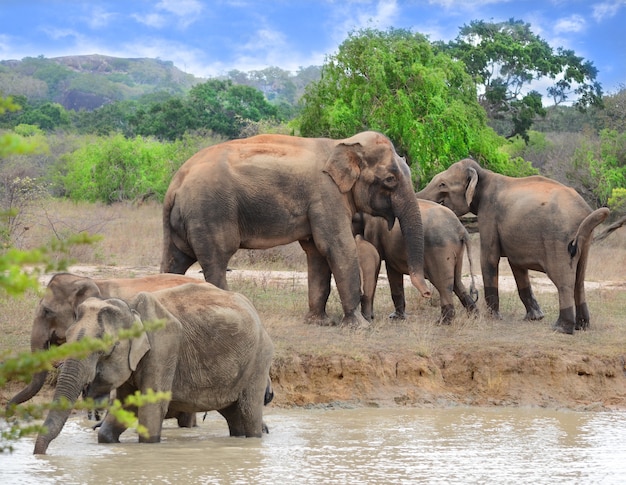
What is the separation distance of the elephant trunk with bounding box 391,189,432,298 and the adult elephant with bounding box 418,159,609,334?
134 cm

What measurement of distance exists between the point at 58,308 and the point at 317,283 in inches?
188

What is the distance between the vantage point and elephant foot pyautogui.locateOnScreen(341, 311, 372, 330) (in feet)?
40.8

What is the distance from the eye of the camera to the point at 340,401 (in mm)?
10758

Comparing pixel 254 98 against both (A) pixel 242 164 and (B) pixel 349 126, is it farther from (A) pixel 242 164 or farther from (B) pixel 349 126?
(A) pixel 242 164

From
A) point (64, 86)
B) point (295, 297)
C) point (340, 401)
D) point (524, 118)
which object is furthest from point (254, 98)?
point (64, 86)

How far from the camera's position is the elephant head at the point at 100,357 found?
7176 mm

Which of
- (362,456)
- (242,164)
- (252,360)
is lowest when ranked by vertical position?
(362,456)

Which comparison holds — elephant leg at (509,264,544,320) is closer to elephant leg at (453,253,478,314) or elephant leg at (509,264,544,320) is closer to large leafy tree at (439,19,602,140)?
elephant leg at (453,253,478,314)

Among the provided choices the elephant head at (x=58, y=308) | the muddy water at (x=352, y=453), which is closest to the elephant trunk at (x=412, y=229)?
the muddy water at (x=352, y=453)

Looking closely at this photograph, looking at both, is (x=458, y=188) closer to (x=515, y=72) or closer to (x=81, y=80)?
(x=515, y=72)

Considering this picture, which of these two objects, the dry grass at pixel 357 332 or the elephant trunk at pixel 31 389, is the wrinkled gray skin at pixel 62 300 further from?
the dry grass at pixel 357 332

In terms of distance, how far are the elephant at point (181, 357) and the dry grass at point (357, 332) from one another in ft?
3.51

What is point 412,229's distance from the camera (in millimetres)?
12625

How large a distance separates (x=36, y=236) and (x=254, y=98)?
3380 cm
